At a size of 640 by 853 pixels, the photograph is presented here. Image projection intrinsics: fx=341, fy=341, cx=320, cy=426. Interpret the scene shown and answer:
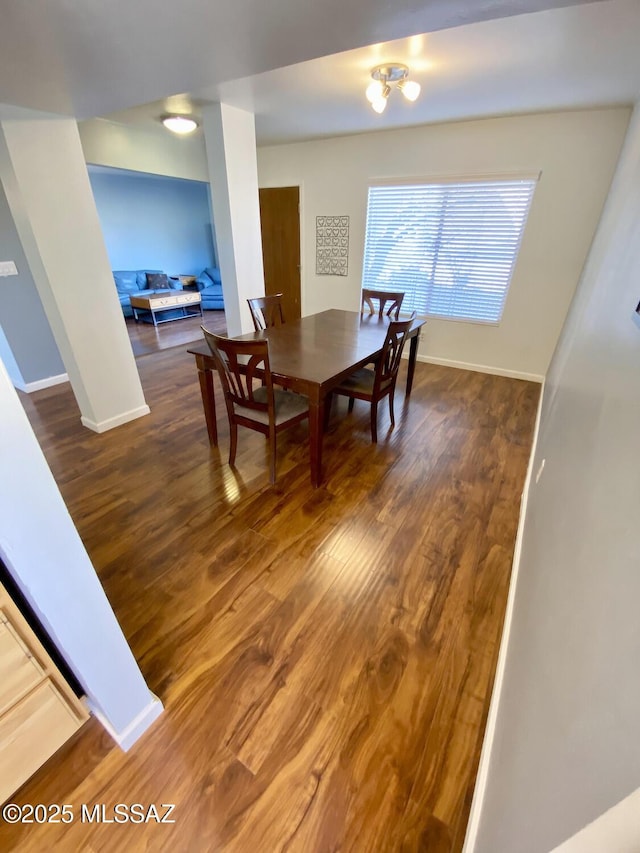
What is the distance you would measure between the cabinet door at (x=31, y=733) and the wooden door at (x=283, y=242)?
482cm

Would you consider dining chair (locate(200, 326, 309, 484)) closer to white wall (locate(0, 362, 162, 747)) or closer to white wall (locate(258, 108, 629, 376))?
white wall (locate(0, 362, 162, 747))

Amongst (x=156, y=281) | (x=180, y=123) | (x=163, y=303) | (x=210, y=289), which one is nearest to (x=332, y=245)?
(x=180, y=123)

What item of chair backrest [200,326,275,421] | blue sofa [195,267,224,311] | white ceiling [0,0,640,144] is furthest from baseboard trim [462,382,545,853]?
blue sofa [195,267,224,311]

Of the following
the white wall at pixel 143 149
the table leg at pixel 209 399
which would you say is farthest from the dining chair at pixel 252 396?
the white wall at pixel 143 149

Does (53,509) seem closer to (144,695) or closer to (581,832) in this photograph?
(144,695)

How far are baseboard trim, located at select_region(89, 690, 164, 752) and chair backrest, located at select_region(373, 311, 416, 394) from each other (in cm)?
195

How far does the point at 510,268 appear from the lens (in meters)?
3.54

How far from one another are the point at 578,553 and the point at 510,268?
3679 mm

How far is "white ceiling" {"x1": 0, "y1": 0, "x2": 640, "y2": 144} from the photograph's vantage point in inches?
41.4

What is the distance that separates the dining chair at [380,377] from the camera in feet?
7.38

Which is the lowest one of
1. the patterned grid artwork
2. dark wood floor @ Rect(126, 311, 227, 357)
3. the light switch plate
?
dark wood floor @ Rect(126, 311, 227, 357)

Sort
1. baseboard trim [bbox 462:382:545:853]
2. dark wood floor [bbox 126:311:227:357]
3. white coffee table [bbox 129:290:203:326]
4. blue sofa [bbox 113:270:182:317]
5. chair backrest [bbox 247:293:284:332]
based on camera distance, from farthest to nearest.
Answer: blue sofa [bbox 113:270:182:317] → white coffee table [bbox 129:290:203:326] → dark wood floor [bbox 126:311:227:357] → chair backrest [bbox 247:293:284:332] → baseboard trim [bbox 462:382:545:853]

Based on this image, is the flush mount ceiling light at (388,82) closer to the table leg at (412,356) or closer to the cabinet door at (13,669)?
the table leg at (412,356)

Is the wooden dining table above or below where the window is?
below
